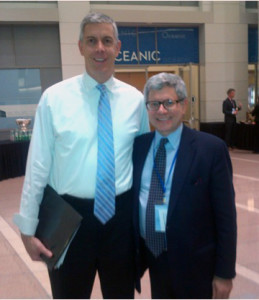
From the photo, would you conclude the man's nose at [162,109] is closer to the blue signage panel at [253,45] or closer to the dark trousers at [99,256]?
the dark trousers at [99,256]

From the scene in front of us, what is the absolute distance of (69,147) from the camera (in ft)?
5.28

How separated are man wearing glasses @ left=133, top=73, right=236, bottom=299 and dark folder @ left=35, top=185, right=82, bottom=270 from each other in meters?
0.30

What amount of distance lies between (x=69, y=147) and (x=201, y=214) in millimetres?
661

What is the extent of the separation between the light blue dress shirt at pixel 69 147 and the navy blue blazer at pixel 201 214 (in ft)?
0.92

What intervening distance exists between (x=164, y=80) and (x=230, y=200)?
0.60 meters

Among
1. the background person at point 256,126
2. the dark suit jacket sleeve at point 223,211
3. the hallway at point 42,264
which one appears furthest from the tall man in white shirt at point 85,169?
the background person at point 256,126

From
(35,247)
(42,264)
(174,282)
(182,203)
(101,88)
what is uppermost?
(101,88)

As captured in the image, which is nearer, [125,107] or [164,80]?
[164,80]

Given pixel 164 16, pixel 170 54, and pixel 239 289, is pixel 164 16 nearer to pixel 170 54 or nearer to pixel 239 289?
pixel 170 54

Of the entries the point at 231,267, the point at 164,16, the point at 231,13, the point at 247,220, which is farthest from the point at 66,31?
the point at 231,267

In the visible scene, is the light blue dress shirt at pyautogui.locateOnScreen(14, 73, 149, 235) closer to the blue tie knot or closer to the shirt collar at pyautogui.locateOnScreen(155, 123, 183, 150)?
the blue tie knot

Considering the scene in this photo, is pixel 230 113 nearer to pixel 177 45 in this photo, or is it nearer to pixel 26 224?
pixel 177 45

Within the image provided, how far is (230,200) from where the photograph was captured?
5.06 ft

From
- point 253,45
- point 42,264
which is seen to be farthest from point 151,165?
point 253,45
